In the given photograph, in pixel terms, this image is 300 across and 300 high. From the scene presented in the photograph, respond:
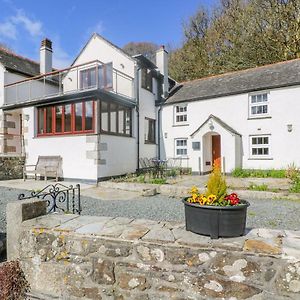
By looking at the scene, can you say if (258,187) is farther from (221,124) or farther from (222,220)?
(222,220)

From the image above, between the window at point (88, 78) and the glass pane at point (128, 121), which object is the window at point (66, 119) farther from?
the window at point (88, 78)

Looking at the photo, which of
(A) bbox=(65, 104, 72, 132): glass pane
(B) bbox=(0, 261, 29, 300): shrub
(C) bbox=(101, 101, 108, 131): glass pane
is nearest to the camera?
(B) bbox=(0, 261, 29, 300): shrub

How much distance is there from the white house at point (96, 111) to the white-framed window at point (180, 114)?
1.44 meters

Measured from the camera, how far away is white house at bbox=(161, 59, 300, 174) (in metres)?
14.1

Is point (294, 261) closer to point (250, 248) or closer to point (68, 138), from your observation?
point (250, 248)

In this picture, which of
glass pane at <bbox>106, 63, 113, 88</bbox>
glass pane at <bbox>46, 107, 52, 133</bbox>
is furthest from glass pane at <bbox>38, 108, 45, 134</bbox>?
glass pane at <bbox>106, 63, 113, 88</bbox>

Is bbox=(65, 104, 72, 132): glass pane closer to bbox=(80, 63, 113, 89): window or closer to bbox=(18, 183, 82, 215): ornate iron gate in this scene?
bbox=(80, 63, 113, 89): window

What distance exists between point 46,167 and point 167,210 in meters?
9.15

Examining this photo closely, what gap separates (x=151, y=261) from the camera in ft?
8.08

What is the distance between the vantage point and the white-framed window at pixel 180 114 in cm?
1753

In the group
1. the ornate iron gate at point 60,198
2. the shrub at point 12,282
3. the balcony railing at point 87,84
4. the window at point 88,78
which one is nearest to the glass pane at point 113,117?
the balcony railing at point 87,84

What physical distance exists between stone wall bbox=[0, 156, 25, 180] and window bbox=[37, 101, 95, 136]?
2035 mm

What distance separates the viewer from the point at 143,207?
305 inches

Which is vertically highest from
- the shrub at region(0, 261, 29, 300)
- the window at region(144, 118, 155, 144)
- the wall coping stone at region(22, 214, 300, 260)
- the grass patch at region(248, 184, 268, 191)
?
the window at region(144, 118, 155, 144)
